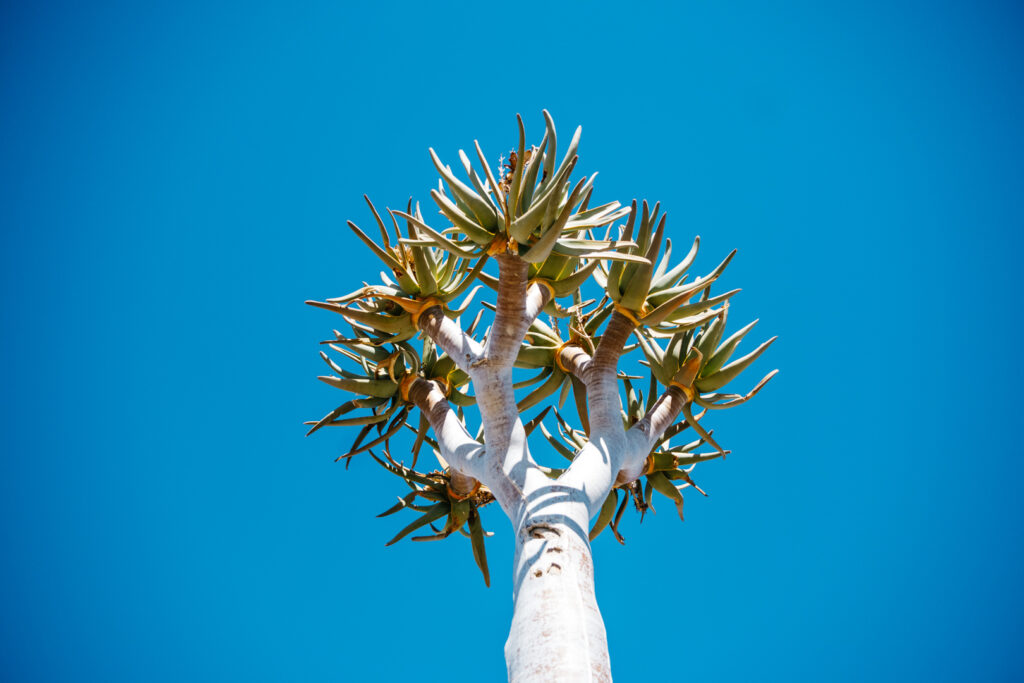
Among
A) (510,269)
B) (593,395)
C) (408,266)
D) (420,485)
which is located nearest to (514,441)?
(593,395)

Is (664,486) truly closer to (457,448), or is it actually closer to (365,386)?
(457,448)

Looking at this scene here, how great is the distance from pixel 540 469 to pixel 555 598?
3.17 ft

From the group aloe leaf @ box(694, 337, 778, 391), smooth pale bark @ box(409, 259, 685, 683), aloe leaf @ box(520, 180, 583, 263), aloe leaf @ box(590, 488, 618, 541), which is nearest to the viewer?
smooth pale bark @ box(409, 259, 685, 683)

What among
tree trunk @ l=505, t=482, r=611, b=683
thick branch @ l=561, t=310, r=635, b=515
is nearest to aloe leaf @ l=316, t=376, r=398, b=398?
thick branch @ l=561, t=310, r=635, b=515

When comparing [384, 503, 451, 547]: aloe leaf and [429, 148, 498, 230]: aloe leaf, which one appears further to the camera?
[384, 503, 451, 547]: aloe leaf

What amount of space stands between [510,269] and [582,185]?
654 millimetres

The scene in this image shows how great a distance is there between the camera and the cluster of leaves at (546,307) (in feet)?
13.2

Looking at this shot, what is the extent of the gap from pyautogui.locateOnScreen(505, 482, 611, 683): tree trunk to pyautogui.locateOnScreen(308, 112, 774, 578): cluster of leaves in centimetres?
129

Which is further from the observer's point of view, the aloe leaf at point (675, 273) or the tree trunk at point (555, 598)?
the aloe leaf at point (675, 273)

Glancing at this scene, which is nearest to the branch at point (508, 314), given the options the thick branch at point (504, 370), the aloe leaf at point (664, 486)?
the thick branch at point (504, 370)

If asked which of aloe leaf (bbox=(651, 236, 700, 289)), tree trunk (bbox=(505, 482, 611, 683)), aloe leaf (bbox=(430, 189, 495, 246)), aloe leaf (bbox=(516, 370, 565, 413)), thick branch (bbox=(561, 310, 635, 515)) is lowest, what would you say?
tree trunk (bbox=(505, 482, 611, 683))

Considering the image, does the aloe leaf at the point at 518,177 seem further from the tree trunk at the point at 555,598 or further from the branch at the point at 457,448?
the tree trunk at the point at 555,598

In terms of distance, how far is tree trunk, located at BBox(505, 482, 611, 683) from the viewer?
304 centimetres

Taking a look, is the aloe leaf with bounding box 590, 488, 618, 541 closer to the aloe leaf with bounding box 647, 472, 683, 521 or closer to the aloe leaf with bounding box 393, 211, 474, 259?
the aloe leaf with bounding box 647, 472, 683, 521
